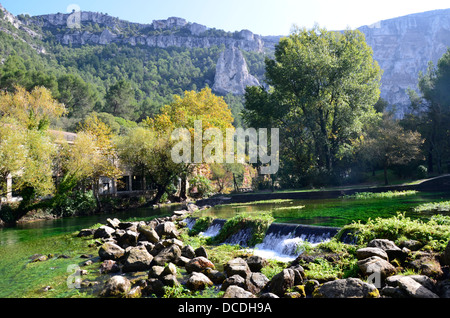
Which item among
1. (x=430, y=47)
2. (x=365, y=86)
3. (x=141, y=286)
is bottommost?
(x=141, y=286)

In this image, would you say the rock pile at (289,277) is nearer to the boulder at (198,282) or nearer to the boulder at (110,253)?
the boulder at (198,282)

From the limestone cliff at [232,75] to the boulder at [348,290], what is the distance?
125m

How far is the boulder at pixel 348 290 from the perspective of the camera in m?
5.46

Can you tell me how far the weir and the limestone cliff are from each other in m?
118

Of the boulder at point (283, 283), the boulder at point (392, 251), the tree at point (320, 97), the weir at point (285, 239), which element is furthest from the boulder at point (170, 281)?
the tree at point (320, 97)

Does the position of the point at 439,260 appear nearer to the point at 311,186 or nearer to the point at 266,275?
the point at 266,275

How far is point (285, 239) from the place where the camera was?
11258mm

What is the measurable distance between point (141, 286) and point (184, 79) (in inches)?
4396

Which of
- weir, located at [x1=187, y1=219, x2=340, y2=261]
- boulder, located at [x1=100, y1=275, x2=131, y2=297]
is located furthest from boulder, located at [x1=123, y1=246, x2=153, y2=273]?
weir, located at [x1=187, y1=219, x2=340, y2=261]

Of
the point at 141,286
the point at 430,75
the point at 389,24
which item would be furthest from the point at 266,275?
the point at 389,24

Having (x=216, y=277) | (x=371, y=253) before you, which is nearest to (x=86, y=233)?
(x=216, y=277)

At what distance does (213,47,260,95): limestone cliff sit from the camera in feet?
426

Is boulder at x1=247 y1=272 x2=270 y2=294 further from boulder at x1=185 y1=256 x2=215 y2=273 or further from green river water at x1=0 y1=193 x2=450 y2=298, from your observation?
green river water at x1=0 y1=193 x2=450 y2=298
